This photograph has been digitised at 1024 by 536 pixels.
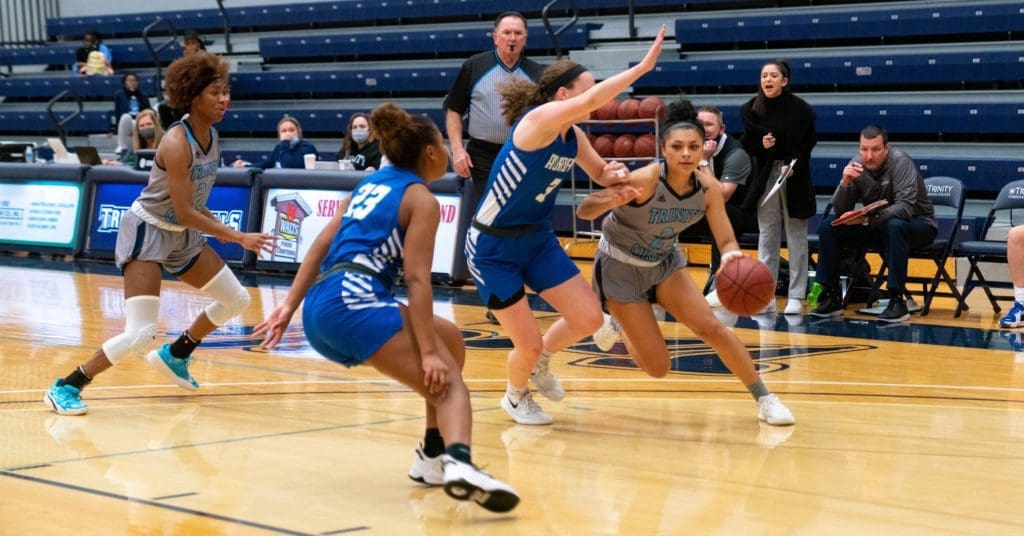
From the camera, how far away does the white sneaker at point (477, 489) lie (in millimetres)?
3619

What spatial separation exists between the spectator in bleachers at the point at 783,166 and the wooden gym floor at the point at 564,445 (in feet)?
5.12

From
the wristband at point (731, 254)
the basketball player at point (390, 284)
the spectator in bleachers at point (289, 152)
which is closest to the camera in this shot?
the basketball player at point (390, 284)

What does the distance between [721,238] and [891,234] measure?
4.17m

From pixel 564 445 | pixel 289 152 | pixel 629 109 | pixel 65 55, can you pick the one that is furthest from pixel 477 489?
pixel 65 55

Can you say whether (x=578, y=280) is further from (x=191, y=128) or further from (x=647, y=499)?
(x=191, y=128)

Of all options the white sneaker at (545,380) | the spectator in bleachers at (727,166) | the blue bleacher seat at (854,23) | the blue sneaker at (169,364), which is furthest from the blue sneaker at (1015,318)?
the blue sneaker at (169,364)

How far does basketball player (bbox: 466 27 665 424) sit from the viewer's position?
499 cm

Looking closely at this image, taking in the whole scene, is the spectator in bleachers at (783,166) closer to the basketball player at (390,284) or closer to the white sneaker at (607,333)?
the white sneaker at (607,333)

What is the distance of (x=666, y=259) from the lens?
5.50m

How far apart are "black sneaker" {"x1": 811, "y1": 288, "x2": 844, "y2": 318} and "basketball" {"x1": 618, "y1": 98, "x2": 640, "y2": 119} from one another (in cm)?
458

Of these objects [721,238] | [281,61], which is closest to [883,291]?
[721,238]

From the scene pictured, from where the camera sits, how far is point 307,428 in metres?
5.34

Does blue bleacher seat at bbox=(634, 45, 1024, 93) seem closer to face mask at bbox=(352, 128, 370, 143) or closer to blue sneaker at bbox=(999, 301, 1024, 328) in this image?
face mask at bbox=(352, 128, 370, 143)

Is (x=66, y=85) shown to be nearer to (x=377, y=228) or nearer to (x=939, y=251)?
(x=939, y=251)
